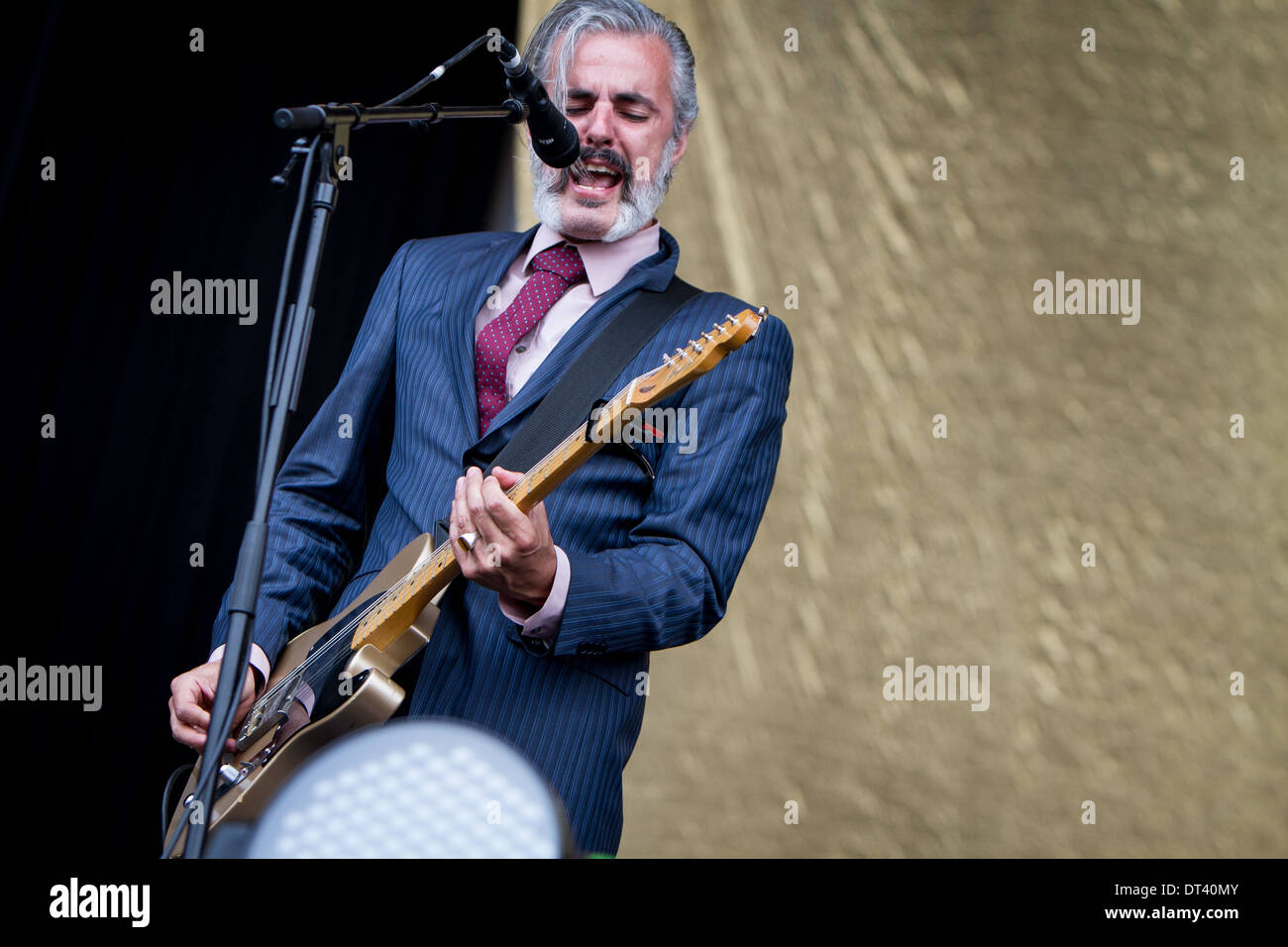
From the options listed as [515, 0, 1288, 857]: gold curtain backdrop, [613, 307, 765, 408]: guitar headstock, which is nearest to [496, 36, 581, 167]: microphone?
[613, 307, 765, 408]: guitar headstock

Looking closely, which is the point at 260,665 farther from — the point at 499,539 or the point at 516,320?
the point at 516,320

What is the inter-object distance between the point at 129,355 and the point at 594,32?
3.97 feet

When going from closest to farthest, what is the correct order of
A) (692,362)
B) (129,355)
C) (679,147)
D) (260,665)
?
(692,362)
(260,665)
(679,147)
(129,355)

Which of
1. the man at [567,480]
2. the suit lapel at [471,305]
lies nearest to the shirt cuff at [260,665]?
the man at [567,480]

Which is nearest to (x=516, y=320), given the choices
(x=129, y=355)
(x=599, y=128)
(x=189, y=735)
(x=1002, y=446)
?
(x=599, y=128)

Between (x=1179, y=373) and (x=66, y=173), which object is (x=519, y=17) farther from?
(x=1179, y=373)

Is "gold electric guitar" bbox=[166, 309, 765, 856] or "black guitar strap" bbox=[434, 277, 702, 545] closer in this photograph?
"gold electric guitar" bbox=[166, 309, 765, 856]

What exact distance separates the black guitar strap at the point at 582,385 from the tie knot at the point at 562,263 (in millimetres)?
115

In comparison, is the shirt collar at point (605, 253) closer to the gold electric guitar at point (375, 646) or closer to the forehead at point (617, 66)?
the forehead at point (617, 66)

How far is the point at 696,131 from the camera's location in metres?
3.33

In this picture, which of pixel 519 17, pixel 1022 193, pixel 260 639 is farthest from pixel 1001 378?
pixel 260 639

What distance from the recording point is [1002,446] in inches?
126

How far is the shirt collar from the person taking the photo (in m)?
1.81

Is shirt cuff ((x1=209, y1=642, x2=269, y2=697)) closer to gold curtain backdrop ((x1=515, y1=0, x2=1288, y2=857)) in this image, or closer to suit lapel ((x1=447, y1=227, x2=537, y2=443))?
suit lapel ((x1=447, y1=227, x2=537, y2=443))
